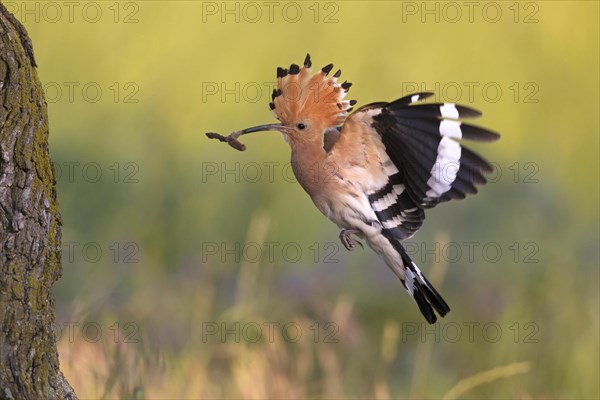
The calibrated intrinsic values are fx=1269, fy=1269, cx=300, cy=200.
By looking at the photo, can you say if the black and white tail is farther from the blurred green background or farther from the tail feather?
the blurred green background

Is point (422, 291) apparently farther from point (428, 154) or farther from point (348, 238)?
point (428, 154)

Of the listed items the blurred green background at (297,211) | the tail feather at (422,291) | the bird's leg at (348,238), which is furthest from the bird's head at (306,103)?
the blurred green background at (297,211)

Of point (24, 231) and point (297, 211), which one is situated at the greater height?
point (24, 231)

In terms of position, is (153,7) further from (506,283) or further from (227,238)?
(506,283)

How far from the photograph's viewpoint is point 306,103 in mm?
3559

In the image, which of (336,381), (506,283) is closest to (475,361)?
(506,283)

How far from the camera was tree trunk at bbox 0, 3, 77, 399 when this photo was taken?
3.19 metres

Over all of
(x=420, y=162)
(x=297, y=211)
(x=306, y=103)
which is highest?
(x=306, y=103)

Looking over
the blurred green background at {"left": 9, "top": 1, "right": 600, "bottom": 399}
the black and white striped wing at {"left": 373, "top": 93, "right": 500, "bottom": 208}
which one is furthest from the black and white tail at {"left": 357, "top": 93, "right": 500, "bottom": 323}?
the blurred green background at {"left": 9, "top": 1, "right": 600, "bottom": 399}

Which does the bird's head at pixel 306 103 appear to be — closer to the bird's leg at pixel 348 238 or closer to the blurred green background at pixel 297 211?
the bird's leg at pixel 348 238

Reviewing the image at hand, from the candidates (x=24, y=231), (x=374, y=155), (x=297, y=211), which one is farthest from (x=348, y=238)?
(x=297, y=211)

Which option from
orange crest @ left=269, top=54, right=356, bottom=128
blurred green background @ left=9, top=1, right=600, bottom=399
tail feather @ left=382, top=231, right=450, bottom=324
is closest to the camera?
orange crest @ left=269, top=54, right=356, bottom=128

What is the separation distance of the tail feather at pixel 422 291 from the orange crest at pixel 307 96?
0.55 m

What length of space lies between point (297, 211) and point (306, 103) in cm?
388
